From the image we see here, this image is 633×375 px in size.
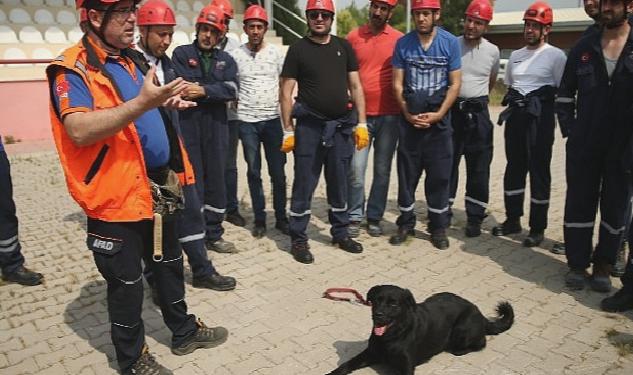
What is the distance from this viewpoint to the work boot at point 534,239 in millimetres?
5156

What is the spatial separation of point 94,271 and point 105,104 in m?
2.60

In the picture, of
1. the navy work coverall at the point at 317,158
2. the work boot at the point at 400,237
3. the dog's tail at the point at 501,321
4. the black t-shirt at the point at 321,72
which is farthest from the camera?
the work boot at the point at 400,237

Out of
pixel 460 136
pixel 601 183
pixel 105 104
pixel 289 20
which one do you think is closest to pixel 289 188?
pixel 460 136

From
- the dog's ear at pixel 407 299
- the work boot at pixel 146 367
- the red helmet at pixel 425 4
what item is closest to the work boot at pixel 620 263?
the dog's ear at pixel 407 299

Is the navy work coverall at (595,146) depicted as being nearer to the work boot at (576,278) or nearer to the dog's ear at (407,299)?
the work boot at (576,278)

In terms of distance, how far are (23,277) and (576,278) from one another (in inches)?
180

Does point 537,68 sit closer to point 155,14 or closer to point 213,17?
point 213,17

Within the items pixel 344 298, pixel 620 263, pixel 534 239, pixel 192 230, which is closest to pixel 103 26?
pixel 192 230

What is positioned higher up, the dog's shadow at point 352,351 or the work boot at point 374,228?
the dog's shadow at point 352,351

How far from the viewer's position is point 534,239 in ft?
17.0

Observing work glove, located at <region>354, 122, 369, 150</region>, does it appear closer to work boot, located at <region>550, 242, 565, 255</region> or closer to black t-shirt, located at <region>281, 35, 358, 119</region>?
black t-shirt, located at <region>281, 35, 358, 119</region>

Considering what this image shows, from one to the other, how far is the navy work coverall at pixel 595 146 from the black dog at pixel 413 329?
141 cm

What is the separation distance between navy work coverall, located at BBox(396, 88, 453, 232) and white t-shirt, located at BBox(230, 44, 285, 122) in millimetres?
1390

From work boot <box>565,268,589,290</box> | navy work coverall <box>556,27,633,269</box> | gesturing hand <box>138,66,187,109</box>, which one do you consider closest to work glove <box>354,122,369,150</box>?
navy work coverall <box>556,27,633,269</box>
